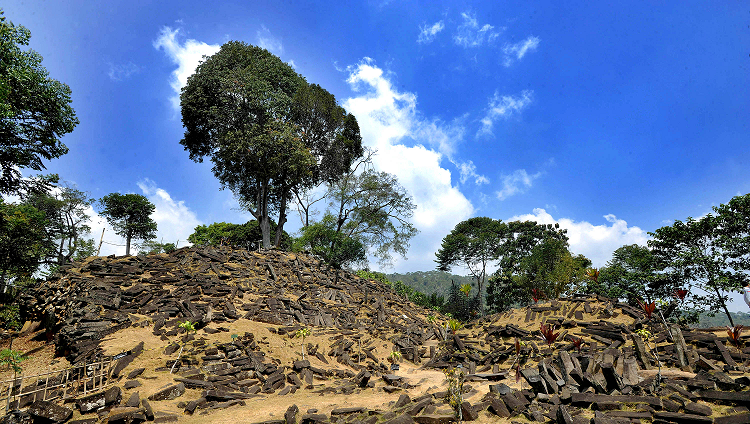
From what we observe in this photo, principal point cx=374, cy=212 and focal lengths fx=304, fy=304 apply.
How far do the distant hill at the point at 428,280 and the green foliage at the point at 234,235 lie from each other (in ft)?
245

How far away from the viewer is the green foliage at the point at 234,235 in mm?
40469

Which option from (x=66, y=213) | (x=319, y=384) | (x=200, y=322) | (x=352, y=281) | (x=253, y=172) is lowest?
(x=319, y=384)

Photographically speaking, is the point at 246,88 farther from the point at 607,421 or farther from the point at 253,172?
the point at 607,421

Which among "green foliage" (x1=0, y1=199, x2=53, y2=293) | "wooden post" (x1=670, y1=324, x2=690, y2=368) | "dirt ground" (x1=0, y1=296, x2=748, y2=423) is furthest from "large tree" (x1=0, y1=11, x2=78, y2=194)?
"wooden post" (x1=670, y1=324, x2=690, y2=368)

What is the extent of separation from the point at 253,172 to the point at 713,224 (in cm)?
3209

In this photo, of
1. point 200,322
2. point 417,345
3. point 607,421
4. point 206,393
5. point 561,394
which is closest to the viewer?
point 607,421

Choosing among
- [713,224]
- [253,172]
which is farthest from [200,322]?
[713,224]

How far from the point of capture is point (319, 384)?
381 inches

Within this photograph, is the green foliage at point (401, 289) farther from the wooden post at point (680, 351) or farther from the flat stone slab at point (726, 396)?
the flat stone slab at point (726, 396)

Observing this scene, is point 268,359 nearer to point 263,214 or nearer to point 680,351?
point 680,351

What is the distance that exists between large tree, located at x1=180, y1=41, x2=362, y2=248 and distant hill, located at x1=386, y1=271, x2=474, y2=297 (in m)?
86.8

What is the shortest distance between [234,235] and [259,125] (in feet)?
75.7

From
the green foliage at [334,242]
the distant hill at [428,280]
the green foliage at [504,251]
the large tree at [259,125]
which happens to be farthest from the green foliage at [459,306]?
the distant hill at [428,280]

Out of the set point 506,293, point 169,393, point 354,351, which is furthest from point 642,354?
point 506,293
